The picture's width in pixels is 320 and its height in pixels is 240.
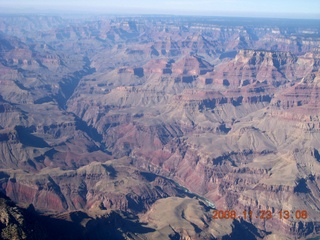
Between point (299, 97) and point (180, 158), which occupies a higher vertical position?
point (299, 97)

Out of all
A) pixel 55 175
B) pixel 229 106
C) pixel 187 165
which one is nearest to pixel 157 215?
pixel 55 175

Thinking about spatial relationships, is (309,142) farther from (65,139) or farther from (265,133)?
(65,139)
